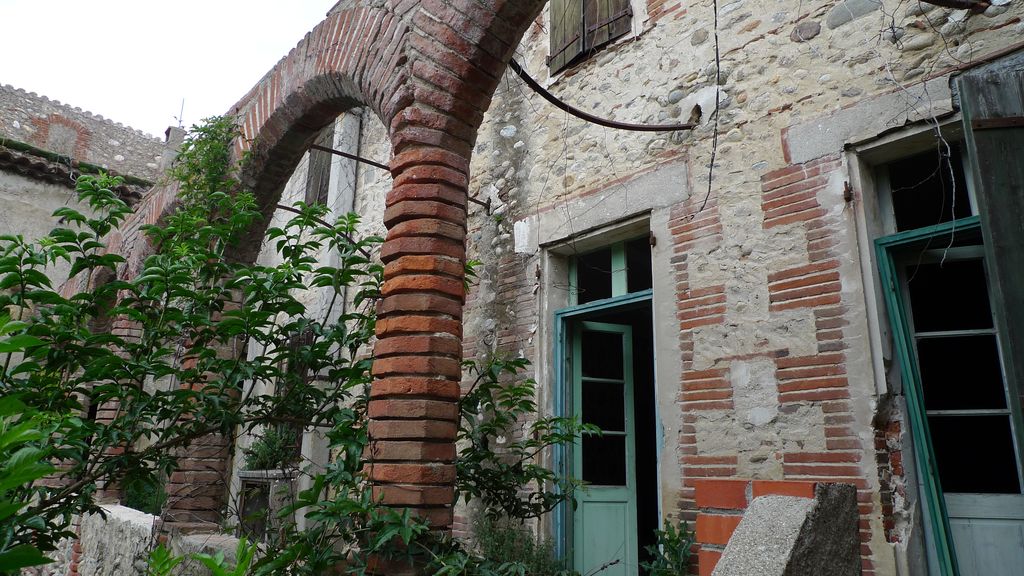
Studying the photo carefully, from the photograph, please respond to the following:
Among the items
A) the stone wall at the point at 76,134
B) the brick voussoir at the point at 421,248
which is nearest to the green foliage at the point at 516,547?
the brick voussoir at the point at 421,248

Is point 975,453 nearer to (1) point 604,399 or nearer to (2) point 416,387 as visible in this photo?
(1) point 604,399

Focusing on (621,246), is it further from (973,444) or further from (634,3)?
(973,444)

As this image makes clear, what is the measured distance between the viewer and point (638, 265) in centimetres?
572

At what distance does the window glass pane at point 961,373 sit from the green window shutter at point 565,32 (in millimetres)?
3439

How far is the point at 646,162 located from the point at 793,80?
111cm

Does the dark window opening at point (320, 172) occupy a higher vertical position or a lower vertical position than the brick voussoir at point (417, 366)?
higher

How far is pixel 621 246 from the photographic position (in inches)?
202


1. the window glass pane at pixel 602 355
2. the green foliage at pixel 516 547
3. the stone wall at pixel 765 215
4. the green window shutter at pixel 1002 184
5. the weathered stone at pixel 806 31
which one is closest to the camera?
the green window shutter at pixel 1002 184

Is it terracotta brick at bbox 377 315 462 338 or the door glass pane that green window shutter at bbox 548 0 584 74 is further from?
the door glass pane

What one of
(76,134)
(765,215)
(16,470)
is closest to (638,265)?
(765,215)

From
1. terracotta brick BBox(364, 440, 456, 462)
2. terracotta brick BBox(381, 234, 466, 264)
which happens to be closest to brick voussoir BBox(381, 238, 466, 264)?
terracotta brick BBox(381, 234, 466, 264)

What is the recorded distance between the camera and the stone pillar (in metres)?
2.74

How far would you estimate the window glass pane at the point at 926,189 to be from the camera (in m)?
3.54

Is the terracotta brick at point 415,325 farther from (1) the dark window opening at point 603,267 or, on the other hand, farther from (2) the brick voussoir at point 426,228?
(1) the dark window opening at point 603,267
